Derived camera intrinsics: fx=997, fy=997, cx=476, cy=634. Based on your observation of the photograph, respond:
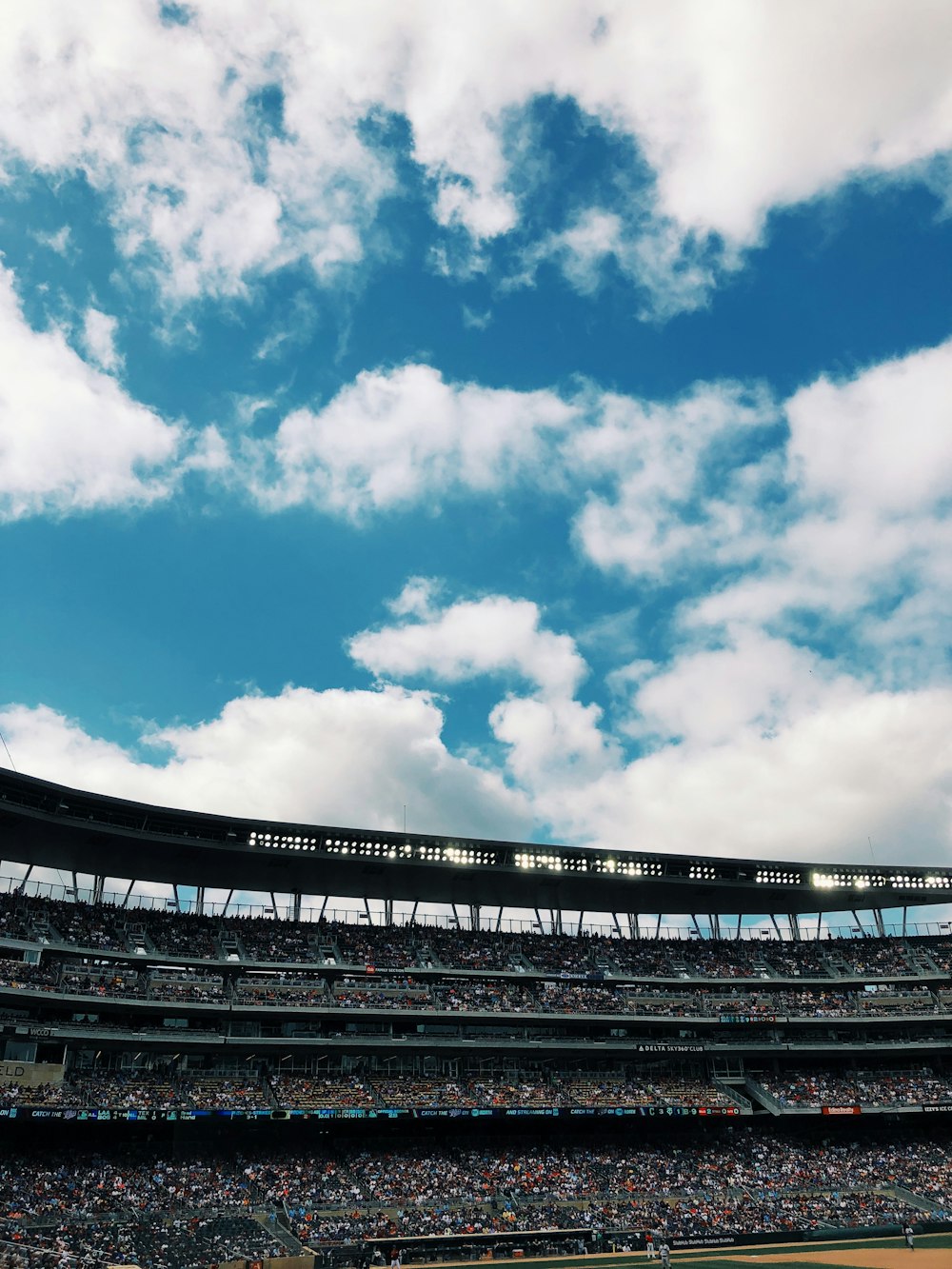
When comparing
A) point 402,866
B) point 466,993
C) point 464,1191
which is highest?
point 402,866

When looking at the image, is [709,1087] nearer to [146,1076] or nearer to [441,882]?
[441,882]

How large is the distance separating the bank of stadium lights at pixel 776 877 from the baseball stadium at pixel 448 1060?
0.21 m

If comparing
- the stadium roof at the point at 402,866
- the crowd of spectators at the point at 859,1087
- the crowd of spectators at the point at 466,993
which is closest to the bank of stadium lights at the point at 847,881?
the stadium roof at the point at 402,866

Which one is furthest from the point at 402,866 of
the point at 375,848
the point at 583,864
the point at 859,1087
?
the point at 859,1087

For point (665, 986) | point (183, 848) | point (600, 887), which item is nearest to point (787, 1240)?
point (665, 986)

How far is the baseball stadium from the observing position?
52406 mm

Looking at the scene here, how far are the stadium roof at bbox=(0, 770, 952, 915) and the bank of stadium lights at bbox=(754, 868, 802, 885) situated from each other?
113 millimetres

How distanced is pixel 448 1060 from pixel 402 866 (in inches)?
536

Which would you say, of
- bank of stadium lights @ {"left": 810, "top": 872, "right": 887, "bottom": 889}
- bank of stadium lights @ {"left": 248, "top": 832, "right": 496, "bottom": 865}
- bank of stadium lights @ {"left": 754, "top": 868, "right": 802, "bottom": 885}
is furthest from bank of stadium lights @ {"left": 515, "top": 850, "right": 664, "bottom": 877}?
bank of stadium lights @ {"left": 810, "top": 872, "right": 887, "bottom": 889}

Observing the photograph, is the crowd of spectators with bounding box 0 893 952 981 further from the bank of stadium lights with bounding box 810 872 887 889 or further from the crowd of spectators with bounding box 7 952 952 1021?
the bank of stadium lights with bounding box 810 872 887 889

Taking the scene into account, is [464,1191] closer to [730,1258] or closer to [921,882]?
[730,1258]

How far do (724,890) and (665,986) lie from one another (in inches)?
382

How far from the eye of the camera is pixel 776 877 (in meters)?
83.8

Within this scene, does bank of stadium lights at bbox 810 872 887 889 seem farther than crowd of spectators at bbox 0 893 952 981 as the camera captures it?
A: Yes
